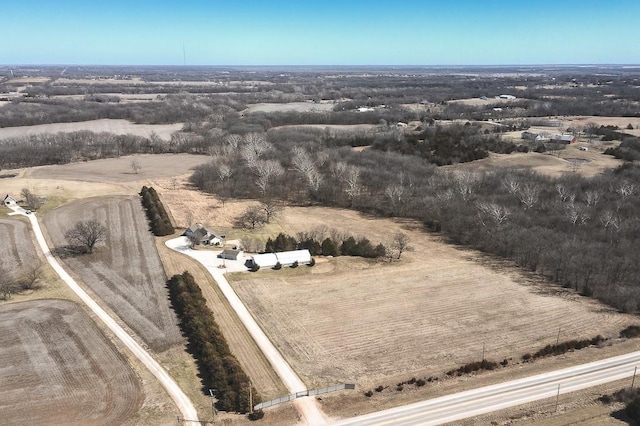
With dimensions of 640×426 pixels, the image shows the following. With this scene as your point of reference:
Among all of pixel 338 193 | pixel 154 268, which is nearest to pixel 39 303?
pixel 154 268

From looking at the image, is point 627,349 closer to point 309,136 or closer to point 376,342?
point 376,342

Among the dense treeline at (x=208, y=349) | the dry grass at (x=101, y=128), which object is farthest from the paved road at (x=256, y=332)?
the dry grass at (x=101, y=128)

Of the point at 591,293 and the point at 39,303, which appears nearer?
the point at 39,303

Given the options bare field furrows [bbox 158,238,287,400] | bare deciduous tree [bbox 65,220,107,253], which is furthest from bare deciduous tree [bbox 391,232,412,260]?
bare deciduous tree [bbox 65,220,107,253]

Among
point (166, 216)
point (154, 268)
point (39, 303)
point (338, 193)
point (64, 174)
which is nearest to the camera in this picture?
point (39, 303)

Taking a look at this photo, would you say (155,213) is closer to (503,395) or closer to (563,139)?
(503,395)

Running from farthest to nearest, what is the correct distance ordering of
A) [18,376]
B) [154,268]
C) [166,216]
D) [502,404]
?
[166,216] → [154,268] → [18,376] → [502,404]
